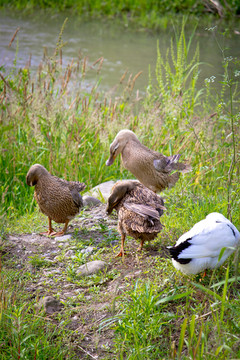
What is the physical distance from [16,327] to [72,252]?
131 centimetres

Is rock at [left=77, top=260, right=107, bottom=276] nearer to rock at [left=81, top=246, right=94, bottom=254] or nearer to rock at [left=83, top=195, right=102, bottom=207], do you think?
rock at [left=81, top=246, right=94, bottom=254]

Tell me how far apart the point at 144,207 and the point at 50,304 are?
3.78ft

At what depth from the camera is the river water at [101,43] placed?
38.3 ft

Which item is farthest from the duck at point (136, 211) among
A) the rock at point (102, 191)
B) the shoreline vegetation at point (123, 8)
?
the shoreline vegetation at point (123, 8)

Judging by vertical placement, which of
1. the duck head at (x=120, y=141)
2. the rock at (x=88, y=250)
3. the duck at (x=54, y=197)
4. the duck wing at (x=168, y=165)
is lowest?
the rock at (x=88, y=250)

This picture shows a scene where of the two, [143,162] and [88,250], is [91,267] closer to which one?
[88,250]

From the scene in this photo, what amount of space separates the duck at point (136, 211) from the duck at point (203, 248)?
44 centimetres

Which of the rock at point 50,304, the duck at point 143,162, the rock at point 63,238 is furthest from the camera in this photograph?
the duck at point 143,162

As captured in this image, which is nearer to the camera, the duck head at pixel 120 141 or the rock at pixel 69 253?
the rock at pixel 69 253

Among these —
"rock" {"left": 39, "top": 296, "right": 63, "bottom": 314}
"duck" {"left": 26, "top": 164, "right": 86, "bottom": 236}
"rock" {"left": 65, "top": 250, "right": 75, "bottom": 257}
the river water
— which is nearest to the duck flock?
"duck" {"left": 26, "top": 164, "right": 86, "bottom": 236}

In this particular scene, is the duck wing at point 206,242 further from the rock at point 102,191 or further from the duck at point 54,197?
the rock at point 102,191

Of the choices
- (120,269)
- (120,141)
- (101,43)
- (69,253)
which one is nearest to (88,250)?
(69,253)

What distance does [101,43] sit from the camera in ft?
46.8

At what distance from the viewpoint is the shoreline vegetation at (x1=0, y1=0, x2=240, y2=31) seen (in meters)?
15.8
